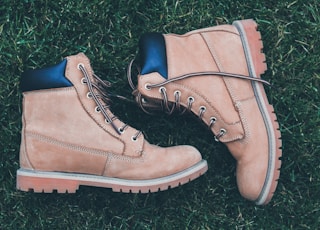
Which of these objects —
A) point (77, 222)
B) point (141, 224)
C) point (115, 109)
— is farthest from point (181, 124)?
point (77, 222)

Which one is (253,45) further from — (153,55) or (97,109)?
(97,109)

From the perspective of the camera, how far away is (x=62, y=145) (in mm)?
1874

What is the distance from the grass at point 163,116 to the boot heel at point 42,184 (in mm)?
143

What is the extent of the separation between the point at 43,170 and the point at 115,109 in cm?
34

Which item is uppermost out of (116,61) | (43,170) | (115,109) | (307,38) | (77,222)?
(307,38)

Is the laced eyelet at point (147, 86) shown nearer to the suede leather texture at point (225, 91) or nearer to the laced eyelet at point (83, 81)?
the suede leather texture at point (225, 91)

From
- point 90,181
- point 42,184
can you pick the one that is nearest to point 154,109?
point 90,181

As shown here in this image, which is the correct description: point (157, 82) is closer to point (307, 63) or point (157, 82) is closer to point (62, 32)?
point (62, 32)

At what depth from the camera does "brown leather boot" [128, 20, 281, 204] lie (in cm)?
189

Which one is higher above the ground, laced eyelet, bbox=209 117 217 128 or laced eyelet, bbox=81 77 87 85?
laced eyelet, bbox=81 77 87 85

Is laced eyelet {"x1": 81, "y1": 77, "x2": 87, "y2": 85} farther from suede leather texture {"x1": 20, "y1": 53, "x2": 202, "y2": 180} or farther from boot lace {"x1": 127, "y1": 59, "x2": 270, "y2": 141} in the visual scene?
boot lace {"x1": 127, "y1": 59, "x2": 270, "y2": 141}

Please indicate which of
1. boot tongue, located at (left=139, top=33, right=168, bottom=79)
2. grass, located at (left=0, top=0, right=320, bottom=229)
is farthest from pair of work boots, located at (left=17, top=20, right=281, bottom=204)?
grass, located at (left=0, top=0, right=320, bottom=229)

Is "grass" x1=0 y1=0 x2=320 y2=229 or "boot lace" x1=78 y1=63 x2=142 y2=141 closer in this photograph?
"boot lace" x1=78 y1=63 x2=142 y2=141

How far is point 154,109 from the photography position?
6.43 feet
